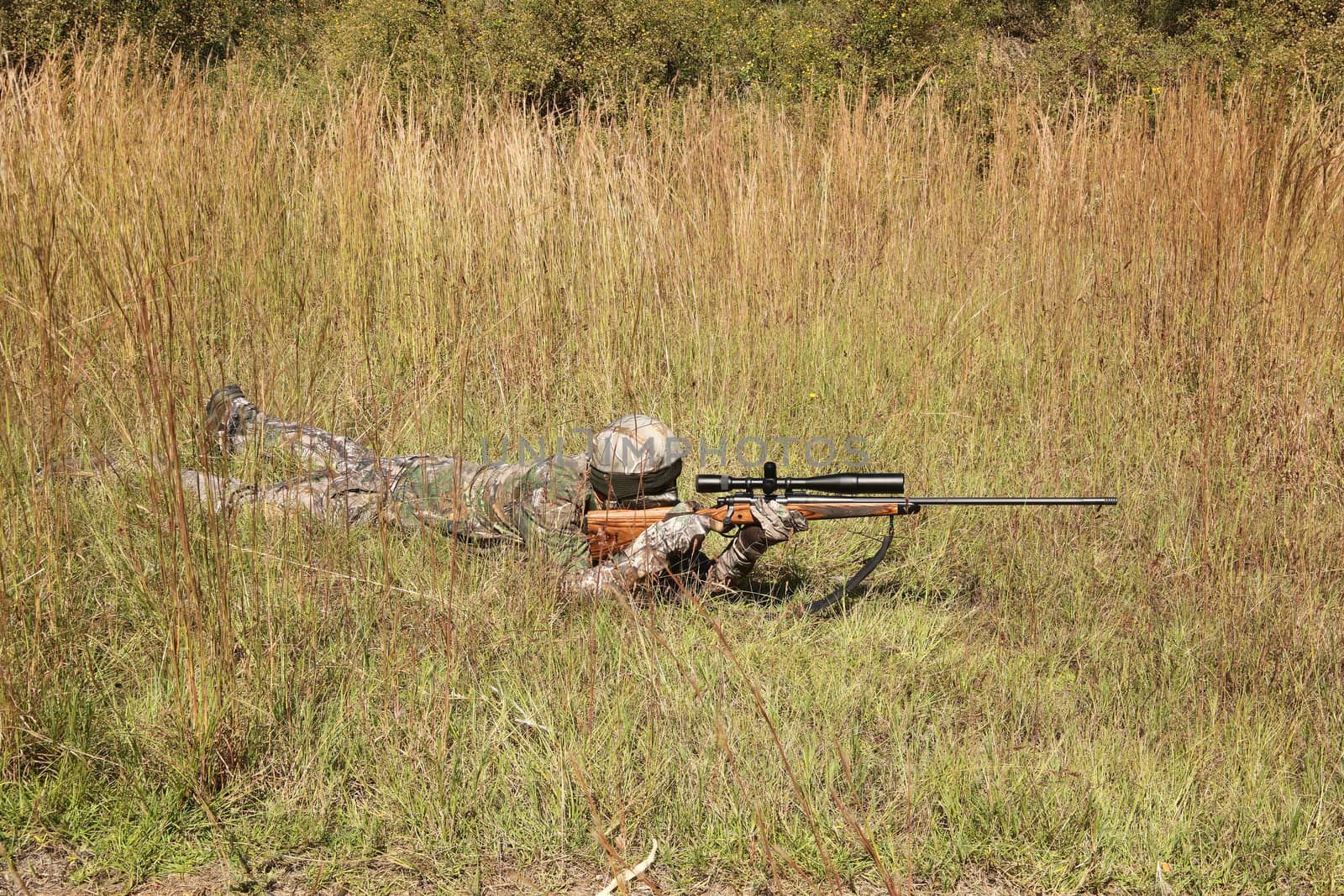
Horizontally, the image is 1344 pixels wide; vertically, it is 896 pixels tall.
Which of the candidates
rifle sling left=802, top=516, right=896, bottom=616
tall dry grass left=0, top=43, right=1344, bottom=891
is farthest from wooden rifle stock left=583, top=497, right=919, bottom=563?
tall dry grass left=0, top=43, right=1344, bottom=891

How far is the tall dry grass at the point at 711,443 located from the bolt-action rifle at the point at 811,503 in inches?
10.5

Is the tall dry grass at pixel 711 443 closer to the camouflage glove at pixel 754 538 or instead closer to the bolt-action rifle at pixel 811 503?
the camouflage glove at pixel 754 538

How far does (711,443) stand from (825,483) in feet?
4.00

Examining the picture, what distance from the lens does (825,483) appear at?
115 inches

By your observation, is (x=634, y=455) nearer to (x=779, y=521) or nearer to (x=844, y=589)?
(x=779, y=521)

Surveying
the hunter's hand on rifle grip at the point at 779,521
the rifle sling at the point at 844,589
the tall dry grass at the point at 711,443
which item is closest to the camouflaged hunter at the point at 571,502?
the hunter's hand on rifle grip at the point at 779,521

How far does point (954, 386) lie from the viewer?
422cm

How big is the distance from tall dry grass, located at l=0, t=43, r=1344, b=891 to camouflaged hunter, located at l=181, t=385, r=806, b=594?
135 millimetres

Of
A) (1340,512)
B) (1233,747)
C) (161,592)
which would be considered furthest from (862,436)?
(161,592)

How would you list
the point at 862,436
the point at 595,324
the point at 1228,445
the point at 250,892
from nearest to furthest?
the point at 250,892, the point at 1228,445, the point at 862,436, the point at 595,324

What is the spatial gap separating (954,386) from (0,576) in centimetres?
325

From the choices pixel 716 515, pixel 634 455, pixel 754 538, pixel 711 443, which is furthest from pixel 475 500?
pixel 711 443

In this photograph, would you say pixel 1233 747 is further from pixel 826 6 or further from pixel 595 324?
pixel 826 6

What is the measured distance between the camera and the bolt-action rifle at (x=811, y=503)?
2.86 meters
